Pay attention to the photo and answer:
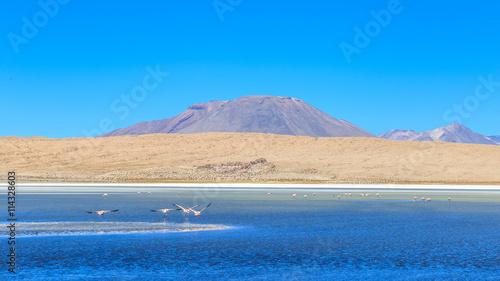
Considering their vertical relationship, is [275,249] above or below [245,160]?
below

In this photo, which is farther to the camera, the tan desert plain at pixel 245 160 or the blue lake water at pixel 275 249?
the tan desert plain at pixel 245 160

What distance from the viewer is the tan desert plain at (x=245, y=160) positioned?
91.1 metres

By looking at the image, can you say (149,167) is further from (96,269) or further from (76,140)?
(96,269)

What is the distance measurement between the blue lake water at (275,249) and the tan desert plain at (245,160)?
5288 centimetres

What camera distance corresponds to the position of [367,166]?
10269 cm

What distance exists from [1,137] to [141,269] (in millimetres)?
140498

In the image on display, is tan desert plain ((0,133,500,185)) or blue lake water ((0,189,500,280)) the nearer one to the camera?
blue lake water ((0,189,500,280))

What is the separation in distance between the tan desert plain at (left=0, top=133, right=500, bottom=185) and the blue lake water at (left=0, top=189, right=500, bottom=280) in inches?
2082

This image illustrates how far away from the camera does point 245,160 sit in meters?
110

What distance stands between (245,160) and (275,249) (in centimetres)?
9170

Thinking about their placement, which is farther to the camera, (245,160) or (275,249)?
(245,160)

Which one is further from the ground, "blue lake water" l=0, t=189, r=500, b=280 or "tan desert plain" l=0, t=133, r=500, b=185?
"tan desert plain" l=0, t=133, r=500, b=185

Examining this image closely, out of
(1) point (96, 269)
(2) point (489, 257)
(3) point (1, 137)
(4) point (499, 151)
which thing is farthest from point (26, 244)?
(3) point (1, 137)

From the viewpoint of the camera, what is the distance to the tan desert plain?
9108 centimetres
